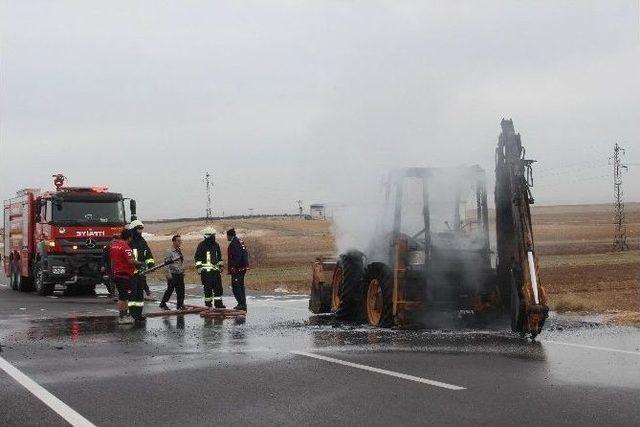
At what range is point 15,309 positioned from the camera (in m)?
20.8

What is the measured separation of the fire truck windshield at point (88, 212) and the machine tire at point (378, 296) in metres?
12.7

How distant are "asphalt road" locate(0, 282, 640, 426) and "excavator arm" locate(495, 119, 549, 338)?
42cm

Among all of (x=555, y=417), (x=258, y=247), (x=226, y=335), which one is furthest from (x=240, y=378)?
(x=258, y=247)

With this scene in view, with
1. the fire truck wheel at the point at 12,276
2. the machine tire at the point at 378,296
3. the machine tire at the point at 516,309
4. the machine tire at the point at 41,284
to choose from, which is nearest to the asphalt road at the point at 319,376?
the machine tire at the point at 516,309

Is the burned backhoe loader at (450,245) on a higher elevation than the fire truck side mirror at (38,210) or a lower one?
lower

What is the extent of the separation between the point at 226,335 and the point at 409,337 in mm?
2948

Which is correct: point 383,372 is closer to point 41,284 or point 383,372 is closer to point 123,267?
point 123,267

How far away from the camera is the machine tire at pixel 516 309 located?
12.7 m

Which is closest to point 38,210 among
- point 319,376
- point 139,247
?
point 139,247

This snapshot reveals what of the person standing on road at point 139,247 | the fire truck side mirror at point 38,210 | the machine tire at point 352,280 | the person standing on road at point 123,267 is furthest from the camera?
the fire truck side mirror at point 38,210

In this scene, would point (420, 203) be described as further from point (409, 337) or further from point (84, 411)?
point (84, 411)

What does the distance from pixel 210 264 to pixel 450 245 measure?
5870 millimetres

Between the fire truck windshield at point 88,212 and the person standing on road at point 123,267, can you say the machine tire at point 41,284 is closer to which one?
the fire truck windshield at point 88,212

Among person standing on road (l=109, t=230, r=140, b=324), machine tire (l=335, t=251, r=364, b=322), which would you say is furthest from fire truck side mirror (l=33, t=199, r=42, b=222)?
machine tire (l=335, t=251, r=364, b=322)
